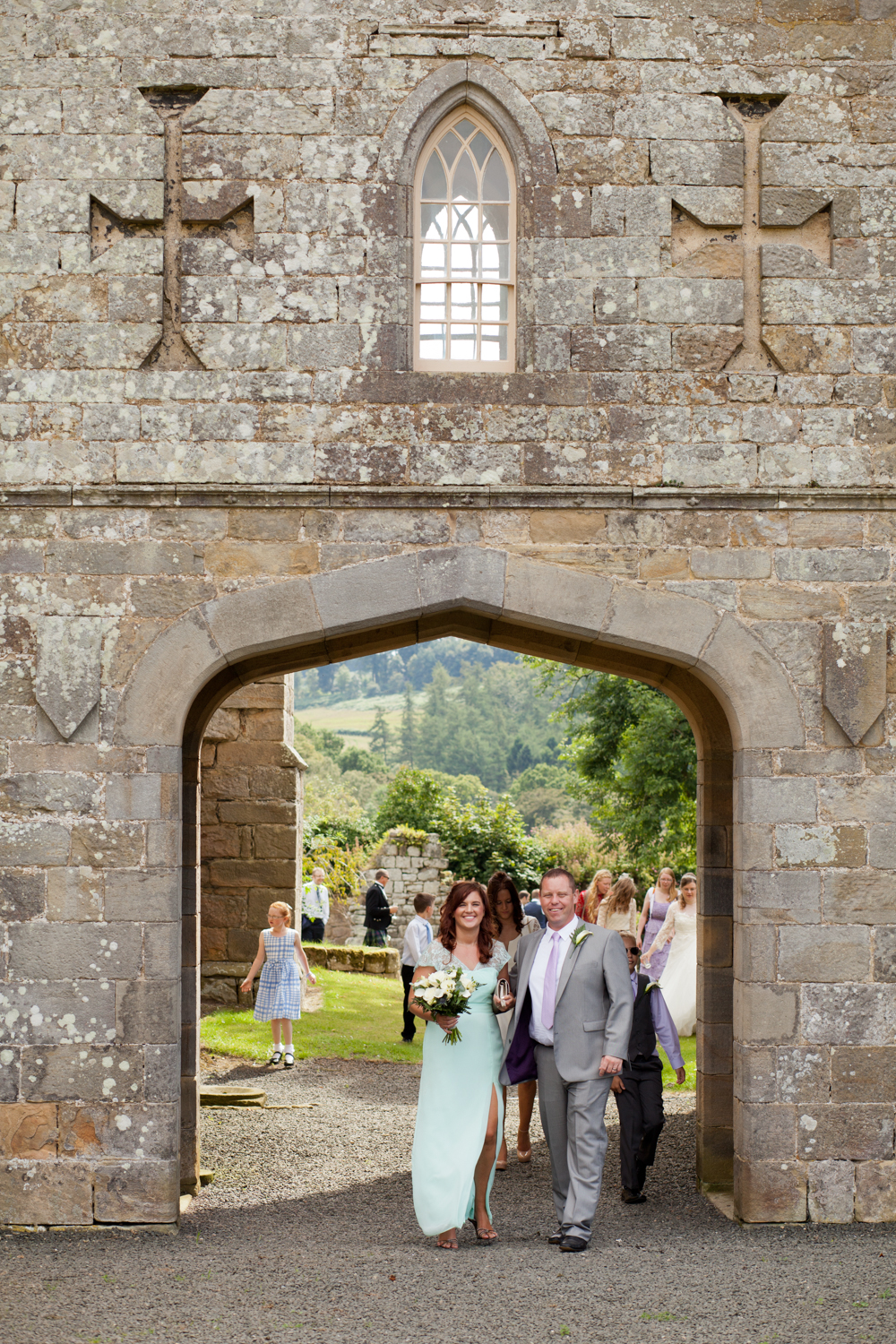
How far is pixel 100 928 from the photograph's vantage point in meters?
5.86

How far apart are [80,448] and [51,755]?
4.94 feet

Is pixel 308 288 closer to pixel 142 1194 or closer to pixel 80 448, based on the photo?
pixel 80 448

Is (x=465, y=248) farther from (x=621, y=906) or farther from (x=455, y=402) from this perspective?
(x=621, y=906)

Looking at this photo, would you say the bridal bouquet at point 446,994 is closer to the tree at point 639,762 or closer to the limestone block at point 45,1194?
the limestone block at point 45,1194

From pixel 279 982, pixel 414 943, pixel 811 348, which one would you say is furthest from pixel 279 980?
pixel 811 348

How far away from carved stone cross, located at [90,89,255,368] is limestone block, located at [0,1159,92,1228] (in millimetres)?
3870

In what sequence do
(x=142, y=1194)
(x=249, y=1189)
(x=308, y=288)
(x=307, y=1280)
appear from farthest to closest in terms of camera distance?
1. (x=249, y=1189)
2. (x=308, y=288)
3. (x=142, y=1194)
4. (x=307, y=1280)

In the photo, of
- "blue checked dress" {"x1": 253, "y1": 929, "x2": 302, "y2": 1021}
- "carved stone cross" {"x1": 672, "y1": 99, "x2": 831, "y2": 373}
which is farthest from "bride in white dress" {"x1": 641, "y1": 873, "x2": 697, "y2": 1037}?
"carved stone cross" {"x1": 672, "y1": 99, "x2": 831, "y2": 373}

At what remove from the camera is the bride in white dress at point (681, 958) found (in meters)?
10.7

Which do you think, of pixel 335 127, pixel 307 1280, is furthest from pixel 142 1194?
pixel 335 127

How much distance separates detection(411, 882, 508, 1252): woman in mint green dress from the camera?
5445mm

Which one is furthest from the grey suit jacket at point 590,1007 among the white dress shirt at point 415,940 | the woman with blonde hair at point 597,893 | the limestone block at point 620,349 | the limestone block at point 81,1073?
the woman with blonde hair at point 597,893

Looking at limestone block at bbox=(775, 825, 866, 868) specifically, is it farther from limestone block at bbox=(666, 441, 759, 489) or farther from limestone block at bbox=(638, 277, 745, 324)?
limestone block at bbox=(638, 277, 745, 324)

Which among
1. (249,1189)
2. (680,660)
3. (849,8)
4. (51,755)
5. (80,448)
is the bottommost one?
(249,1189)
